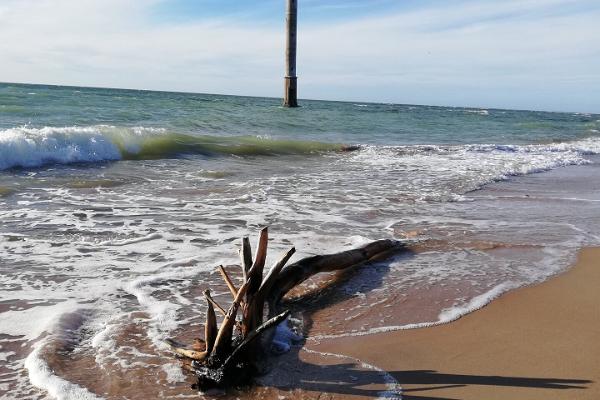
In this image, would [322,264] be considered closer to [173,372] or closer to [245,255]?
[245,255]

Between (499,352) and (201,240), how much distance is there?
9.10 feet

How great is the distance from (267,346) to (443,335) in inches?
40.2

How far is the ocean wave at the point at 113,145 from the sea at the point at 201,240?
6cm

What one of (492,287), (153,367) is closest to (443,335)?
(492,287)

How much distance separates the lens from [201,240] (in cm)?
486

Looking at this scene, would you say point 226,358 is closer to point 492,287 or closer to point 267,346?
point 267,346

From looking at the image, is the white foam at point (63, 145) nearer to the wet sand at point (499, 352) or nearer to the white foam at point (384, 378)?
the white foam at point (384, 378)

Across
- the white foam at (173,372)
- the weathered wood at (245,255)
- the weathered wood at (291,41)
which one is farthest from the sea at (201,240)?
the weathered wood at (291,41)

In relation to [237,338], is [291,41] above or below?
above

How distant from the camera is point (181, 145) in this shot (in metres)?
12.9

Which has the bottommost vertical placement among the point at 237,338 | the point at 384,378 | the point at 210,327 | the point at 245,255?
the point at 384,378

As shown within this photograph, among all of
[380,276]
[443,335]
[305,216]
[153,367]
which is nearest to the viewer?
[153,367]

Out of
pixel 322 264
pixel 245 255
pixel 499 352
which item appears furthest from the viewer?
pixel 322 264

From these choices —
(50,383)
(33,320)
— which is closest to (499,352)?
(50,383)
